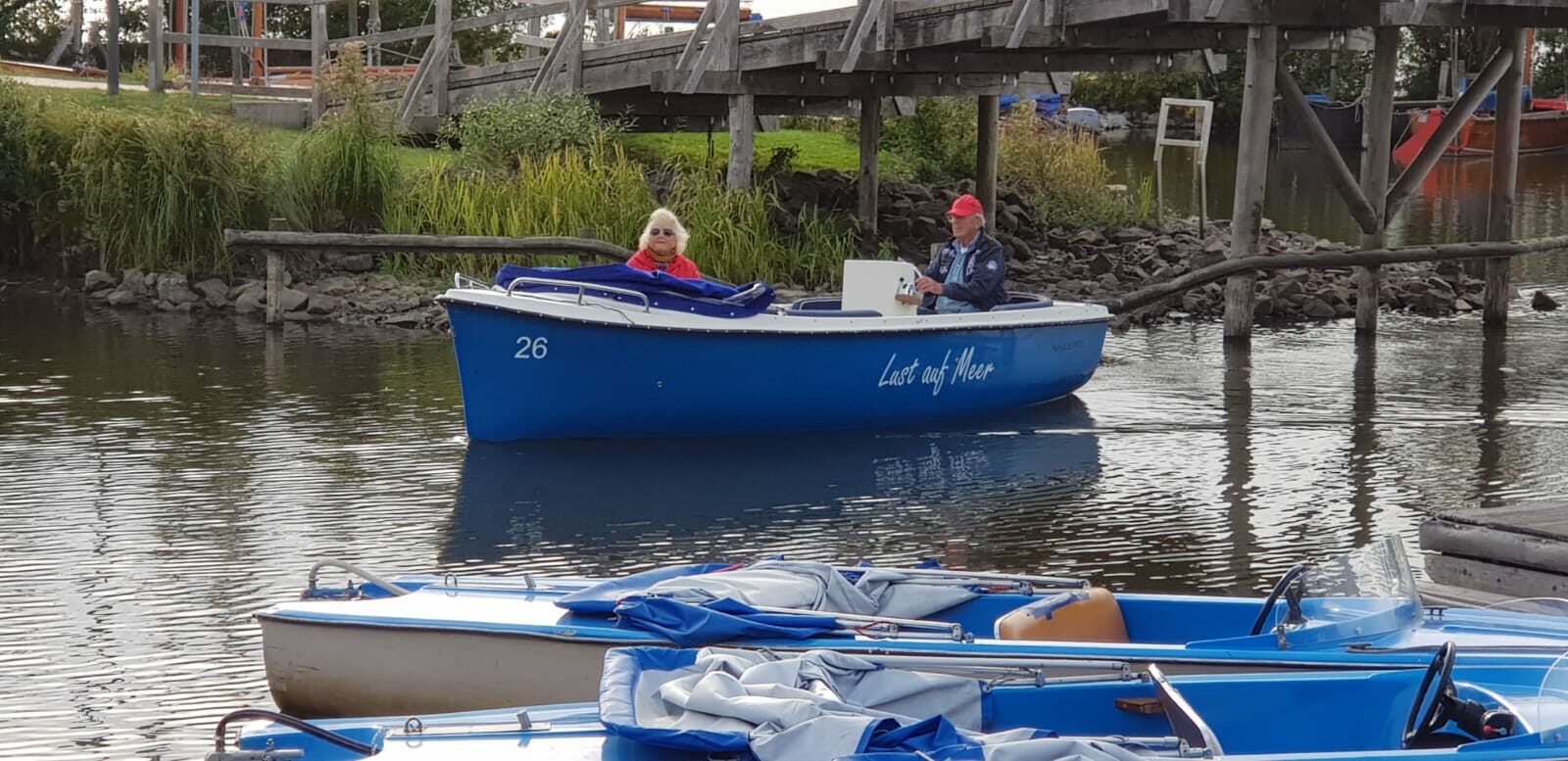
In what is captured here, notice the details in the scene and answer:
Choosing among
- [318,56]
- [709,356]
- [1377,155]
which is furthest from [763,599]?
[318,56]

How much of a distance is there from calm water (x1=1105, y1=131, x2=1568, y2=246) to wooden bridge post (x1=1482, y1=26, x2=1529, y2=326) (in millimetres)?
7015

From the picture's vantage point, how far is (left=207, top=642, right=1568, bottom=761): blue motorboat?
5.06 metres

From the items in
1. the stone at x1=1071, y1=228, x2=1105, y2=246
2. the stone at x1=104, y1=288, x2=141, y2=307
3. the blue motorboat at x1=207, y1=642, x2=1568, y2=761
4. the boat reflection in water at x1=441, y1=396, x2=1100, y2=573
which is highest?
the stone at x1=1071, y1=228, x2=1105, y2=246

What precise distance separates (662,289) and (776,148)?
13632 mm

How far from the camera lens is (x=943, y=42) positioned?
18.8 m

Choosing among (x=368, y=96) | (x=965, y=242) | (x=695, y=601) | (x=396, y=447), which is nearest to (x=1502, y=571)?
(x=695, y=601)

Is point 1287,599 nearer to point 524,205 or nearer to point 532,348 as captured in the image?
point 532,348

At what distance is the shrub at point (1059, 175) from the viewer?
25938 millimetres

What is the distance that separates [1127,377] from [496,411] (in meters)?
5.85

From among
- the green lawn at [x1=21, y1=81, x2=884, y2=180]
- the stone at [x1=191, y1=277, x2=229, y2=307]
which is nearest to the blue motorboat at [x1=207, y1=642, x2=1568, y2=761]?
the stone at [x1=191, y1=277, x2=229, y2=307]

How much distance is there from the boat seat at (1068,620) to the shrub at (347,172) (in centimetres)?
1433

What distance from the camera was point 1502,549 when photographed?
7.55 m

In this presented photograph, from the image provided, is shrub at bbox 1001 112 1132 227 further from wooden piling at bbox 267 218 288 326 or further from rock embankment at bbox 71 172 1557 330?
wooden piling at bbox 267 218 288 326

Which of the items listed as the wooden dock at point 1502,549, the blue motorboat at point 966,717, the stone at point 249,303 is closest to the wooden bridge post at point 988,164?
the stone at point 249,303
